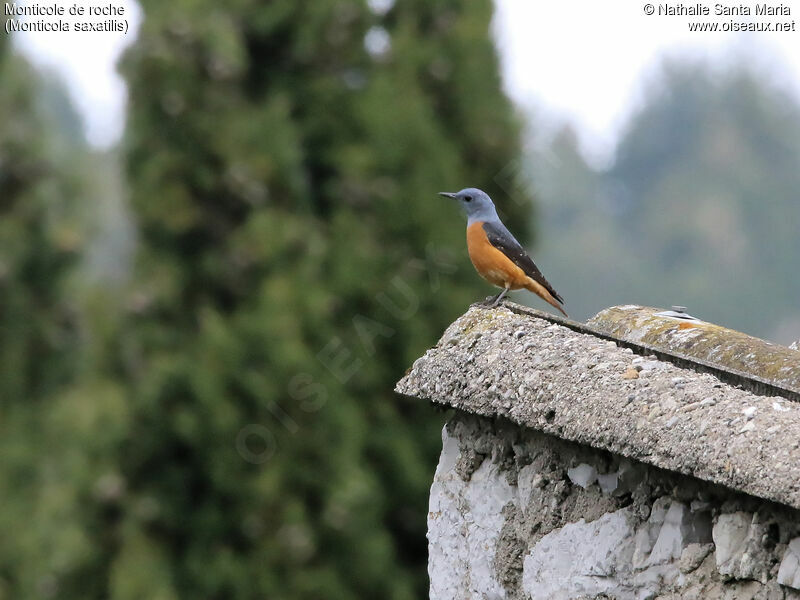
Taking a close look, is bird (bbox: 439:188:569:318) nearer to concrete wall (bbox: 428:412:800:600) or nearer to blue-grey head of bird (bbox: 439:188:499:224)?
blue-grey head of bird (bbox: 439:188:499:224)

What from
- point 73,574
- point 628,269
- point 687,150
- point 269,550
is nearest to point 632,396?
point 269,550

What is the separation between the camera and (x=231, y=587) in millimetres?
7734

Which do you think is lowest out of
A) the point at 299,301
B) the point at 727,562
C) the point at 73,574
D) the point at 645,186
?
the point at 73,574

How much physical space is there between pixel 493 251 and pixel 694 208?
1190 inches

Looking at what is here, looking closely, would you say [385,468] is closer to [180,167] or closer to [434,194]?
[434,194]

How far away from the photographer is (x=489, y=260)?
5289 mm

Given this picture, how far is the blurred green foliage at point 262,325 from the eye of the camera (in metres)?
7.75

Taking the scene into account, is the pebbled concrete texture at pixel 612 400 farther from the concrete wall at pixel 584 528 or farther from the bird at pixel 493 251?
the bird at pixel 493 251

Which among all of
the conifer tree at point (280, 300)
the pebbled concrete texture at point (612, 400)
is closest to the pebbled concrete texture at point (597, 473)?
the pebbled concrete texture at point (612, 400)

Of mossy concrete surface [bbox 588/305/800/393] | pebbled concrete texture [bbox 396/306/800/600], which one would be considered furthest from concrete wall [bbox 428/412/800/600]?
mossy concrete surface [bbox 588/305/800/393]

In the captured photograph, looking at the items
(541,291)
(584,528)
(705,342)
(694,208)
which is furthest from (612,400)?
(694,208)

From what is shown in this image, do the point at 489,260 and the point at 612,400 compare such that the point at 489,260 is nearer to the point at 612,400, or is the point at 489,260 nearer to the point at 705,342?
the point at 705,342

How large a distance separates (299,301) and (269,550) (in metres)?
1.75

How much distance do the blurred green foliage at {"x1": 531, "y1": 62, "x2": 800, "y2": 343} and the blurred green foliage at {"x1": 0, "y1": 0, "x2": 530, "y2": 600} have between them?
764 inches
